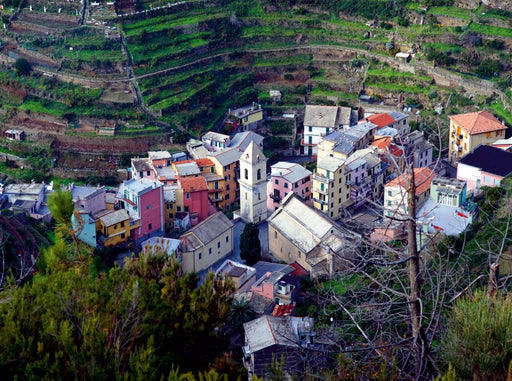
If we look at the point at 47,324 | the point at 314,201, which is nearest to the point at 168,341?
the point at 47,324

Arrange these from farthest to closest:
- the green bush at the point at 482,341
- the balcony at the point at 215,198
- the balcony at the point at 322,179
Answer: the balcony at the point at 215,198, the balcony at the point at 322,179, the green bush at the point at 482,341

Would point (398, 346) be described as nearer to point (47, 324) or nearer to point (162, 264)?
point (47, 324)

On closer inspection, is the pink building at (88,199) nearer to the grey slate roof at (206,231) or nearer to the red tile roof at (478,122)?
the grey slate roof at (206,231)

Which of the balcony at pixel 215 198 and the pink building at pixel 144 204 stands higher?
the pink building at pixel 144 204

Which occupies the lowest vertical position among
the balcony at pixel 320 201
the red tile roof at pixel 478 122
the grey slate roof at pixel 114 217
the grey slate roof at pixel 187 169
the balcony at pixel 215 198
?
the balcony at pixel 215 198

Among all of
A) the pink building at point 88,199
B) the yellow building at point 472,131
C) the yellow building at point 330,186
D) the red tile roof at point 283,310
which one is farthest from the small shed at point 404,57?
the red tile roof at point 283,310

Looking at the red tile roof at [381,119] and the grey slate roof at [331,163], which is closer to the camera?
the grey slate roof at [331,163]

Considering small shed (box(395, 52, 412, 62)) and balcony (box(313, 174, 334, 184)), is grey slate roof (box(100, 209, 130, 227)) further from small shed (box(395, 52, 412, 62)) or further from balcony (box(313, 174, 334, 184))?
small shed (box(395, 52, 412, 62))

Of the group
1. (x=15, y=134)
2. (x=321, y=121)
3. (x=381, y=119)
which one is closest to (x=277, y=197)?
(x=321, y=121)
